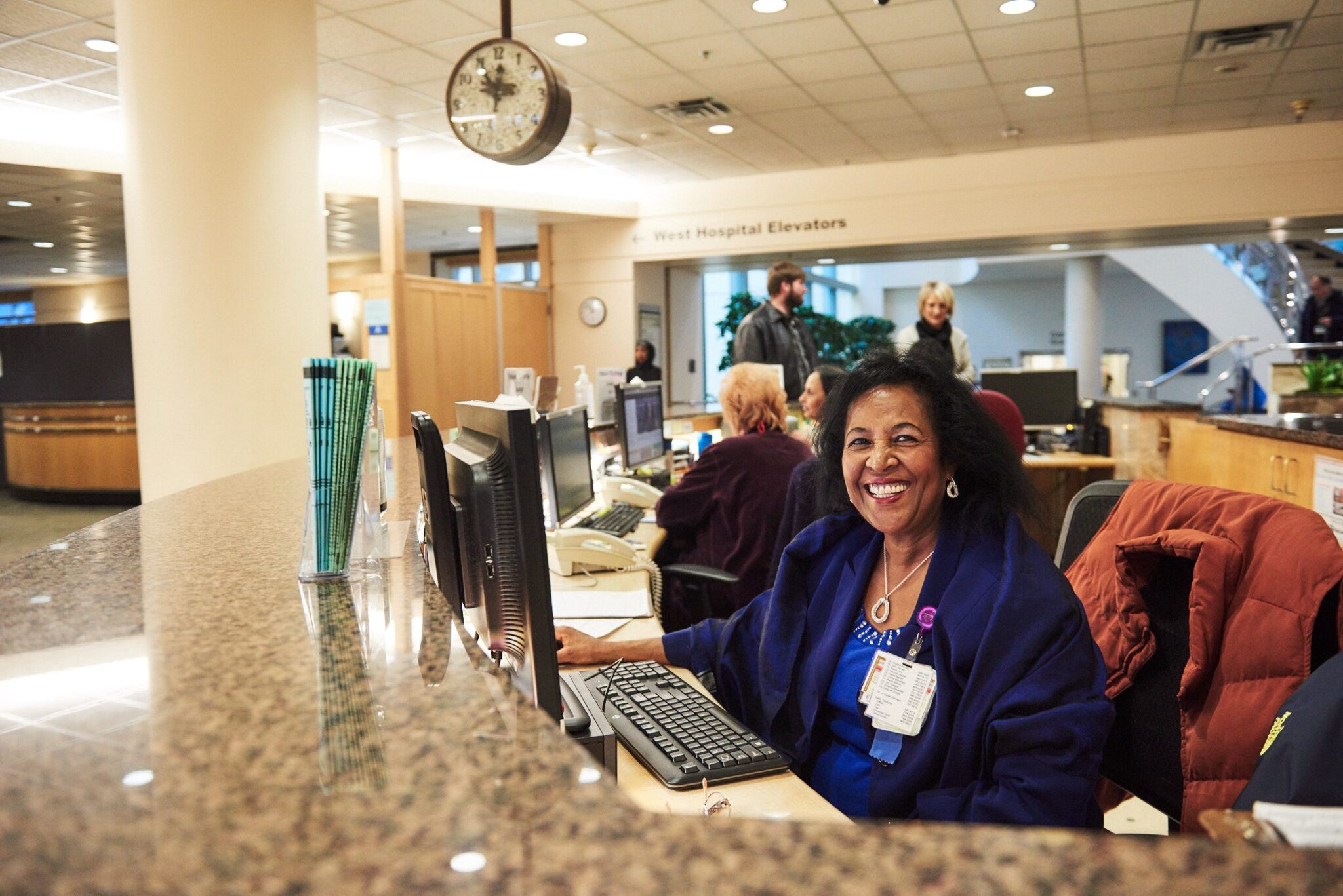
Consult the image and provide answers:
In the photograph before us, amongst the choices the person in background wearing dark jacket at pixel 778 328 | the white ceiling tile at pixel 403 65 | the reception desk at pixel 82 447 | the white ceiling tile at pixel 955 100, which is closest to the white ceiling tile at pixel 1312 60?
the white ceiling tile at pixel 955 100

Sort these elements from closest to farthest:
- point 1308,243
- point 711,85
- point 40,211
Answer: point 711,85 → point 40,211 → point 1308,243

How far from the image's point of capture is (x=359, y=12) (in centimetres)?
534

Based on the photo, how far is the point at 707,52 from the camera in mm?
6059

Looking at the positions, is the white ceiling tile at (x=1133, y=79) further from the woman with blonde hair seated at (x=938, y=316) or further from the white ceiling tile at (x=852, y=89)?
the woman with blonde hair seated at (x=938, y=316)

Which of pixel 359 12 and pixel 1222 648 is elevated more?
pixel 359 12

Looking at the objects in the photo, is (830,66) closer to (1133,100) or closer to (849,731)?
(1133,100)

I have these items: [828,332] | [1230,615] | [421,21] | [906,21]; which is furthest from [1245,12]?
[828,332]

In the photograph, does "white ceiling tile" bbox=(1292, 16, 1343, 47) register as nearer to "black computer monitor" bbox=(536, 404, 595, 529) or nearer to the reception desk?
"black computer monitor" bbox=(536, 404, 595, 529)

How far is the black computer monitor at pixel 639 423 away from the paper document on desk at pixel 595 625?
2447 mm

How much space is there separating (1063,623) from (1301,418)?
3812 mm

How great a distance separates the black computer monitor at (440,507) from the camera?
1.38m

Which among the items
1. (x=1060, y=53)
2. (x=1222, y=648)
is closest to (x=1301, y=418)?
(x=1060, y=53)

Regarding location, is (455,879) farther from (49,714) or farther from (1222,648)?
(1222,648)

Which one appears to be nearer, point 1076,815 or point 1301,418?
point 1076,815
